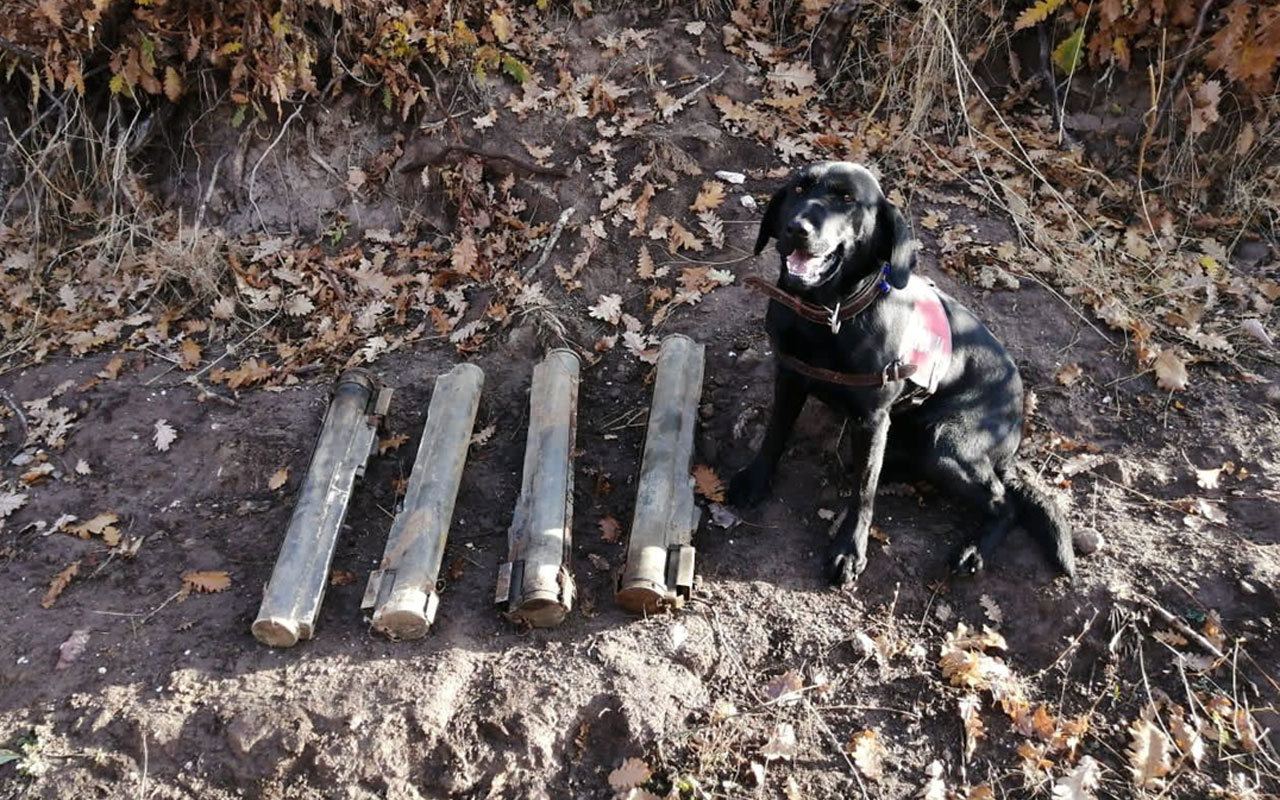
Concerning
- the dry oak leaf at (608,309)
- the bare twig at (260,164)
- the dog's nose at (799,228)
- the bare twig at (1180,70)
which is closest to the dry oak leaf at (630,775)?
the dog's nose at (799,228)

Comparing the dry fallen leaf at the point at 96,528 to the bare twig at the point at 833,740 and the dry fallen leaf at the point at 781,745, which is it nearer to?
the dry fallen leaf at the point at 781,745

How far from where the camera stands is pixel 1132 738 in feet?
10.7

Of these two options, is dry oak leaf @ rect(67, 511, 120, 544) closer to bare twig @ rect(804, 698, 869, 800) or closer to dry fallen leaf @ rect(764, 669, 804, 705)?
dry fallen leaf @ rect(764, 669, 804, 705)

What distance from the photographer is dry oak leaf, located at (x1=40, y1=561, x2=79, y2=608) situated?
3870 millimetres

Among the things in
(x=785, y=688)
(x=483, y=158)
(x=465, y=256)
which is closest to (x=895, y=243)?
(x=785, y=688)

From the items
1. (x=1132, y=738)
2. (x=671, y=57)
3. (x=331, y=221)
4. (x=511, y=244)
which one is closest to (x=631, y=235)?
(x=511, y=244)

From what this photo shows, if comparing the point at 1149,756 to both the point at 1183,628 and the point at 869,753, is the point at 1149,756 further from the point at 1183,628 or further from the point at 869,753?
the point at 869,753

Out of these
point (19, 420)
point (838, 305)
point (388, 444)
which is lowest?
point (19, 420)

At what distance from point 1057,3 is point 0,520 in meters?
6.96

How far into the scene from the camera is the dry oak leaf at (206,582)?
3896 mm

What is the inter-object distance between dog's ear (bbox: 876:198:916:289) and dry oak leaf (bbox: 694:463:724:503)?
4.53ft

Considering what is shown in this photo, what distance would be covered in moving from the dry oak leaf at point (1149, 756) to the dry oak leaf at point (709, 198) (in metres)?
3.67

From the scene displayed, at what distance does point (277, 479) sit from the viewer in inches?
174

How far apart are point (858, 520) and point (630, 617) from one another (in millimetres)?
1092
